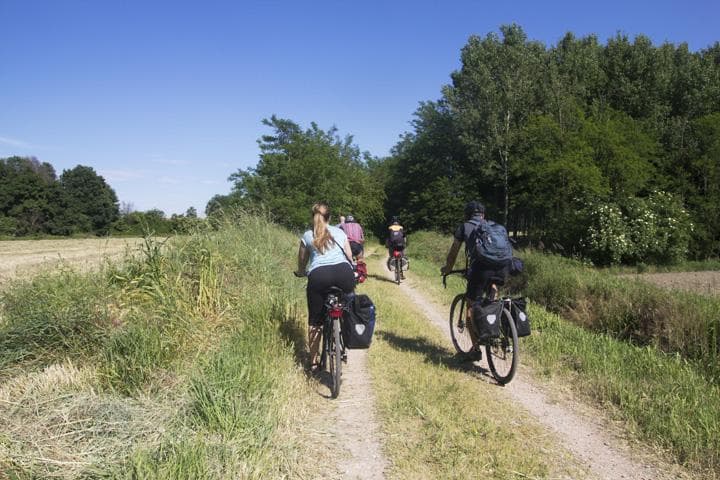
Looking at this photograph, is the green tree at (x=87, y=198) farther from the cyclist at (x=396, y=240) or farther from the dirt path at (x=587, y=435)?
the dirt path at (x=587, y=435)

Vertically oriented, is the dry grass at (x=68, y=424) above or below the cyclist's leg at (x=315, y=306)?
below

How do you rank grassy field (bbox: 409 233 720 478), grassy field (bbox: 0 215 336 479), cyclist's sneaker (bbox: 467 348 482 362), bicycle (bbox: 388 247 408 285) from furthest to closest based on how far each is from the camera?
bicycle (bbox: 388 247 408 285) < cyclist's sneaker (bbox: 467 348 482 362) < grassy field (bbox: 409 233 720 478) < grassy field (bbox: 0 215 336 479)

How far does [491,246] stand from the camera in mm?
5008

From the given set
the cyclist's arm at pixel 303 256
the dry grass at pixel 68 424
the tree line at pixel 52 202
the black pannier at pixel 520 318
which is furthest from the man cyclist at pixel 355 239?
the tree line at pixel 52 202

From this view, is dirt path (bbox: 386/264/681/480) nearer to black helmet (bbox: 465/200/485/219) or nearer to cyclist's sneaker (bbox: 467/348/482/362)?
cyclist's sneaker (bbox: 467/348/482/362)

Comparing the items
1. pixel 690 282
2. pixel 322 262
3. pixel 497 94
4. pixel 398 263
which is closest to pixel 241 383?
pixel 322 262

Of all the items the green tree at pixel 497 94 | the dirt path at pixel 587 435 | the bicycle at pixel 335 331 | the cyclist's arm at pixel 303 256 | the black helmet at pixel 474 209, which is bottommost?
the dirt path at pixel 587 435

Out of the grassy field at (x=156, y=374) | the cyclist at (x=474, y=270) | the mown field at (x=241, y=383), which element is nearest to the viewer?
the grassy field at (x=156, y=374)

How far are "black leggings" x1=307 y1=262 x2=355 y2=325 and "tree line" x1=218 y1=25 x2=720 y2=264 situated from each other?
18.5 feet

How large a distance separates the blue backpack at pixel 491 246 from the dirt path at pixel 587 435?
1.35 m

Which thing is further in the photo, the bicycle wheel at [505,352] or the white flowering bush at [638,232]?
the white flowering bush at [638,232]

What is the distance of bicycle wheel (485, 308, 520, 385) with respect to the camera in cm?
486

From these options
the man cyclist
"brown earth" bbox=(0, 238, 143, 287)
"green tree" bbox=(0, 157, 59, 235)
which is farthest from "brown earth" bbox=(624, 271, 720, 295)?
"green tree" bbox=(0, 157, 59, 235)

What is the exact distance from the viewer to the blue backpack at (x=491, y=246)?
5008 millimetres
